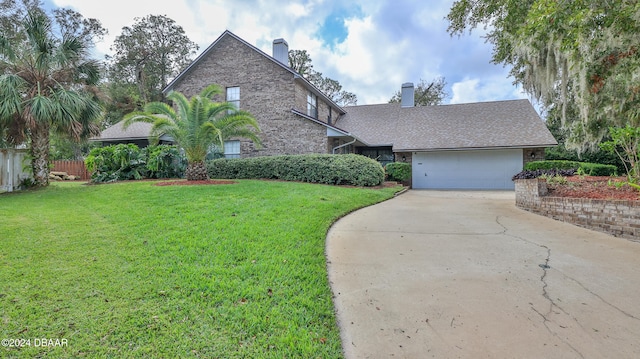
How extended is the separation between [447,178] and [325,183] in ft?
26.2

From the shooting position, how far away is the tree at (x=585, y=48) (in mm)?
5242

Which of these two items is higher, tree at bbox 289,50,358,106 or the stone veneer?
tree at bbox 289,50,358,106

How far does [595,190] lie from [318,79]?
1087 inches

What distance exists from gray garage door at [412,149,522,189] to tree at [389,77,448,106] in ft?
52.0

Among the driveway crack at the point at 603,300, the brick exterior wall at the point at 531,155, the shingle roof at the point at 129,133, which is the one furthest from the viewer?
the shingle roof at the point at 129,133

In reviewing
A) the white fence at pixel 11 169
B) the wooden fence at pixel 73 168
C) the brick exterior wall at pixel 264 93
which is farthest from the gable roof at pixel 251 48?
the white fence at pixel 11 169

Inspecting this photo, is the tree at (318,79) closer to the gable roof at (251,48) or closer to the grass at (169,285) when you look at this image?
the gable roof at (251,48)

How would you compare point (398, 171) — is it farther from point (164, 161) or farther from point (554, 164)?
point (164, 161)

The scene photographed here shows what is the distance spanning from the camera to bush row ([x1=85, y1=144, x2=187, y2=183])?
41.7 feet

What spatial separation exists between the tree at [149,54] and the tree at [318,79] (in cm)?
1070

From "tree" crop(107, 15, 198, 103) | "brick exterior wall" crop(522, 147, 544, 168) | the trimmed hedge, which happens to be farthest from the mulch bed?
"tree" crop(107, 15, 198, 103)

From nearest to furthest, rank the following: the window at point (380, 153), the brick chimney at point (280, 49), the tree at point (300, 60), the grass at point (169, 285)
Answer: the grass at point (169, 285) → the brick chimney at point (280, 49) → the window at point (380, 153) → the tree at point (300, 60)

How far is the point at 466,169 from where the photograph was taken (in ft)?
53.1

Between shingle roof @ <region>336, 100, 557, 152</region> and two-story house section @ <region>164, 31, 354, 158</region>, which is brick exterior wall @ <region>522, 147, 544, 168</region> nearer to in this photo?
shingle roof @ <region>336, 100, 557, 152</region>
